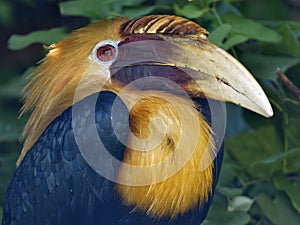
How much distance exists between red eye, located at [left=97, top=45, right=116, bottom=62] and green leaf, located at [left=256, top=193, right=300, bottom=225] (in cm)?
62

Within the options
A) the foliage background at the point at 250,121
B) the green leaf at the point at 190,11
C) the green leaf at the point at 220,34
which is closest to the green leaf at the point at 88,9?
the foliage background at the point at 250,121

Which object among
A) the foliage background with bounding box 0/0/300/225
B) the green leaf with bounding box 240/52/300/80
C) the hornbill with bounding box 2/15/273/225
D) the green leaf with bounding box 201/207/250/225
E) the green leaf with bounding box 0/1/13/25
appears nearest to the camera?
the hornbill with bounding box 2/15/273/225

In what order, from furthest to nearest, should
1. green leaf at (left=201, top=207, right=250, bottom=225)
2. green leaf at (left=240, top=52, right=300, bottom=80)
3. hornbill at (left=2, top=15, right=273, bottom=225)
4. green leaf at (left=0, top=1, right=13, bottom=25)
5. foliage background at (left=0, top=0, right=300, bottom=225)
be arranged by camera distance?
green leaf at (left=0, top=1, right=13, bottom=25)
green leaf at (left=240, top=52, right=300, bottom=80)
foliage background at (left=0, top=0, right=300, bottom=225)
green leaf at (left=201, top=207, right=250, bottom=225)
hornbill at (left=2, top=15, right=273, bottom=225)

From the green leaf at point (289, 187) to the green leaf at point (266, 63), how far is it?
283mm

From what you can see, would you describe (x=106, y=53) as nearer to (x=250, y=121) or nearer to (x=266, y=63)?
(x=266, y=63)

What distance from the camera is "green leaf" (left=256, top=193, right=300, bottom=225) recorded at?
258cm

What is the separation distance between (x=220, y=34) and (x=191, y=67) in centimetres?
37

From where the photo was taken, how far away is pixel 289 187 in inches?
103

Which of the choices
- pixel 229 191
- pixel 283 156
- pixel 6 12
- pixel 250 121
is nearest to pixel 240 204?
pixel 229 191

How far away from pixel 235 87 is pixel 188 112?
0.14 m

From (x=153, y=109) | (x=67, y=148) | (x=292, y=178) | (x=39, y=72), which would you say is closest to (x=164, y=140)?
(x=153, y=109)

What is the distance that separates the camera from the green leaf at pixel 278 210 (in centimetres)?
258

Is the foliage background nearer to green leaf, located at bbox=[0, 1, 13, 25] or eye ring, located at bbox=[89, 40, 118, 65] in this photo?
eye ring, located at bbox=[89, 40, 118, 65]

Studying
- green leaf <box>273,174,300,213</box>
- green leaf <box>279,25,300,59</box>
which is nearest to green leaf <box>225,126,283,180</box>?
green leaf <box>273,174,300,213</box>
